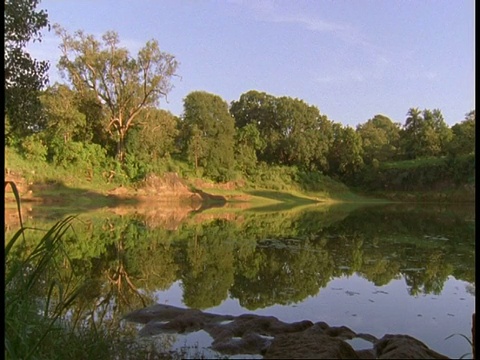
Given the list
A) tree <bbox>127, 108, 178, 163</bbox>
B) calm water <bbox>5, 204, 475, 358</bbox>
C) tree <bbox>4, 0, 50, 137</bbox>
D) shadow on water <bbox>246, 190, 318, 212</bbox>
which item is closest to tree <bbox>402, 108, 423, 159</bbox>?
shadow on water <bbox>246, 190, 318, 212</bbox>

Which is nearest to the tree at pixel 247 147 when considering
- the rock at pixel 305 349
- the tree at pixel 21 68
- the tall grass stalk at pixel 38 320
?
the tree at pixel 21 68

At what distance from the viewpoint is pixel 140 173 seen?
81.8ft

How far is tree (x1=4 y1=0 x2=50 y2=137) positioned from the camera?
279 inches

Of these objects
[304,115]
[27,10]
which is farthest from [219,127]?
[27,10]

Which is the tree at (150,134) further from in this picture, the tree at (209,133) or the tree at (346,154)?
the tree at (346,154)

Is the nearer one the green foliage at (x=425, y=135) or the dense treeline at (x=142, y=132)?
the dense treeline at (x=142, y=132)

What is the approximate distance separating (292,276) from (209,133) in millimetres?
21320

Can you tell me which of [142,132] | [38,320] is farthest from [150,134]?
[38,320]

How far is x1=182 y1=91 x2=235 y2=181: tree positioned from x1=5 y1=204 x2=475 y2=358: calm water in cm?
1427

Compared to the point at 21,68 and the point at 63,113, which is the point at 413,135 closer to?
the point at 63,113

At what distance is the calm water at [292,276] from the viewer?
515cm

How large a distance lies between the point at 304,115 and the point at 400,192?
955 centimetres

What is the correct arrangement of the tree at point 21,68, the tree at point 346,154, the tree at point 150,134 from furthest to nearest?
the tree at point 346,154
the tree at point 150,134
the tree at point 21,68

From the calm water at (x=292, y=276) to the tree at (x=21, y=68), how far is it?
2.66 m
